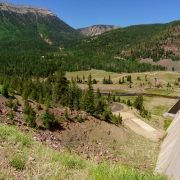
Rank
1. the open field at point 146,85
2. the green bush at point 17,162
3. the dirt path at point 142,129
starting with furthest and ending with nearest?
the open field at point 146,85
the dirt path at point 142,129
the green bush at point 17,162

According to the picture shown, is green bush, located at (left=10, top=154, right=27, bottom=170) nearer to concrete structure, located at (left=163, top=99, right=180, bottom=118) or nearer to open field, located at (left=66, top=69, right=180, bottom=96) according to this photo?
concrete structure, located at (left=163, top=99, right=180, bottom=118)

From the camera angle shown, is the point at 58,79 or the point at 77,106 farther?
the point at 58,79

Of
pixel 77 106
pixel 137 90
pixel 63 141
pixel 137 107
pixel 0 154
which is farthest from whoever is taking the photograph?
pixel 137 90

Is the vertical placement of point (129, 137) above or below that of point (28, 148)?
below

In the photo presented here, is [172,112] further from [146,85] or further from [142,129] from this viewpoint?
[146,85]

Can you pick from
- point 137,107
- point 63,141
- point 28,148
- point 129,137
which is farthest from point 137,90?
point 28,148

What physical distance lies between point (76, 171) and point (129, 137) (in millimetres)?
35663

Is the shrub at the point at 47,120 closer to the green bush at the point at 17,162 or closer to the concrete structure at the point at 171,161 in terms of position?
the concrete structure at the point at 171,161

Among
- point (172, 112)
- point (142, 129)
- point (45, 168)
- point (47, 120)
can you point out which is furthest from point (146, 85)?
point (45, 168)

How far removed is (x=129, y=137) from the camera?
1716 inches

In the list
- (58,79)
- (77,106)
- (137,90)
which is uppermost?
(58,79)

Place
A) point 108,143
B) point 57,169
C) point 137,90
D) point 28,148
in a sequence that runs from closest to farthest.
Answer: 1. point 57,169
2. point 28,148
3. point 108,143
4. point 137,90

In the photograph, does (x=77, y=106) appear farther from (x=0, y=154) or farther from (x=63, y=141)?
(x=0, y=154)

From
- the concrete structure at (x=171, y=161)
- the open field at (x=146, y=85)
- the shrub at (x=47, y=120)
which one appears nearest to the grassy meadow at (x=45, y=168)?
the concrete structure at (x=171, y=161)
